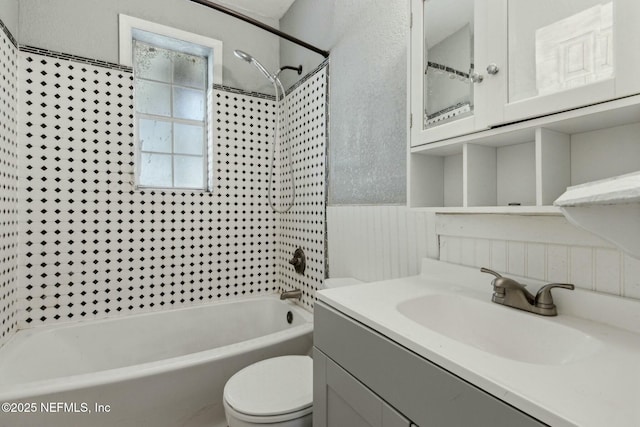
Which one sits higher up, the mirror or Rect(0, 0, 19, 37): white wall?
Rect(0, 0, 19, 37): white wall

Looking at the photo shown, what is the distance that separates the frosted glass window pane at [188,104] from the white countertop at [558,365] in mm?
1934

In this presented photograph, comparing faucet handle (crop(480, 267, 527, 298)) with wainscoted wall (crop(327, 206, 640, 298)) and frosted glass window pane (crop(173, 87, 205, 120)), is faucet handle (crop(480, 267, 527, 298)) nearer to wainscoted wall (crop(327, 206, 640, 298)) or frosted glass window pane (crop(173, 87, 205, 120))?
wainscoted wall (crop(327, 206, 640, 298))

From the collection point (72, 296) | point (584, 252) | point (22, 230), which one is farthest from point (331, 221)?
point (22, 230)

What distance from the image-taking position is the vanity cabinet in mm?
646

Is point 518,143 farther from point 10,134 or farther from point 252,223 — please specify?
point 10,134

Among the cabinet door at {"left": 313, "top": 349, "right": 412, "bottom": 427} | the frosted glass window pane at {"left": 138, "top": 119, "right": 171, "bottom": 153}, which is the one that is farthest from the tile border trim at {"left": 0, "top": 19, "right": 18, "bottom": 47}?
the cabinet door at {"left": 313, "top": 349, "right": 412, "bottom": 427}

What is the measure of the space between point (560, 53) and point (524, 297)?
643 millimetres

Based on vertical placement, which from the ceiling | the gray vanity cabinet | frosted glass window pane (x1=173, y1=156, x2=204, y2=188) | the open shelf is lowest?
the gray vanity cabinet

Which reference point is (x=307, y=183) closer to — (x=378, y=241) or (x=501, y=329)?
(x=378, y=241)

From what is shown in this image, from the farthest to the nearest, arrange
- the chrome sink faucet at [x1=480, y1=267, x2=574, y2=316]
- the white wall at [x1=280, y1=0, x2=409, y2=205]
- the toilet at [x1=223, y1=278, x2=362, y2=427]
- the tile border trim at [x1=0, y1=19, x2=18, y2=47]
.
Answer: the tile border trim at [x1=0, y1=19, x2=18, y2=47], the white wall at [x1=280, y1=0, x2=409, y2=205], the toilet at [x1=223, y1=278, x2=362, y2=427], the chrome sink faucet at [x1=480, y1=267, x2=574, y2=316]

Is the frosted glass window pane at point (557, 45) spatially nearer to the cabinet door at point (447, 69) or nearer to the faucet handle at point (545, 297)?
the cabinet door at point (447, 69)

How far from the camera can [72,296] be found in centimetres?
183

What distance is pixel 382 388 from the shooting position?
72 cm

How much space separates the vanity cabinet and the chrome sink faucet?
0.74ft
